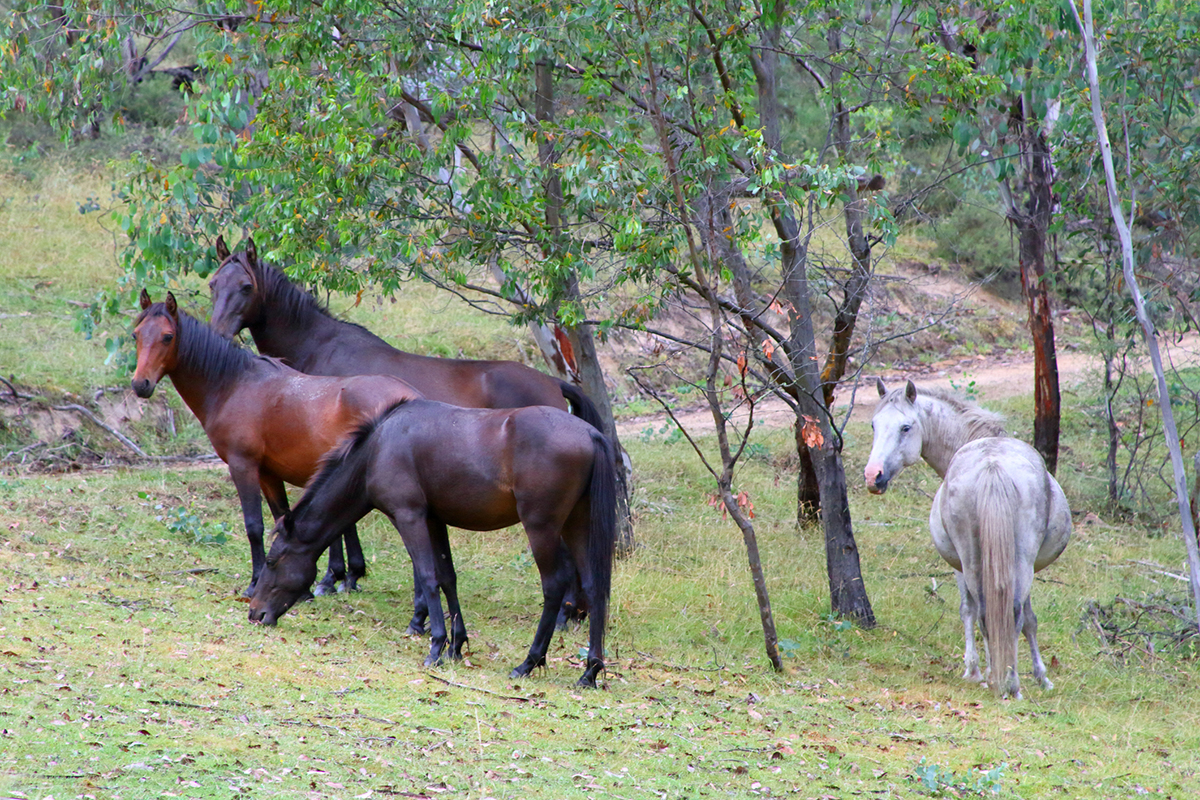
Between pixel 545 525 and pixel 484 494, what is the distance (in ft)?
1.56

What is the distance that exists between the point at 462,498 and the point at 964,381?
43.9 ft

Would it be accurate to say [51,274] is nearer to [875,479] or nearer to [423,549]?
[423,549]

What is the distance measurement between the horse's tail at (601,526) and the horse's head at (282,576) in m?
2.01

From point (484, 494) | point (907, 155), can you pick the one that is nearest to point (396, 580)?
point (484, 494)

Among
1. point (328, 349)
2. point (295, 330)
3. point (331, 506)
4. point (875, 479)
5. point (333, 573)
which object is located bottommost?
point (333, 573)

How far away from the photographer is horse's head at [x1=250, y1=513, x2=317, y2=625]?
7051mm

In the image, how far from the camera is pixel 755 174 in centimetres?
767

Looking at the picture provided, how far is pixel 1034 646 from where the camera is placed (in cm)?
743

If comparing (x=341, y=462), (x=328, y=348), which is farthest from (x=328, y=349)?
(x=341, y=462)

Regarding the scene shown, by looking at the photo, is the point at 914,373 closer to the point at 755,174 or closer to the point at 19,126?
the point at 755,174

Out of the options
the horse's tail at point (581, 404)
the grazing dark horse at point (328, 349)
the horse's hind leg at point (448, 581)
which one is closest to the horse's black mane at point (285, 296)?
the grazing dark horse at point (328, 349)

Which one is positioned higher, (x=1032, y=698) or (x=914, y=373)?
(x=914, y=373)

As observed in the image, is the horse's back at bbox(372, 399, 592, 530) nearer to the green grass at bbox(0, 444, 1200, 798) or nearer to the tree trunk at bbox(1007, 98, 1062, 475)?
the green grass at bbox(0, 444, 1200, 798)

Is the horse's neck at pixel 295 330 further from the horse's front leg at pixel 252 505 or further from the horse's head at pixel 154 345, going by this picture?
the horse's front leg at pixel 252 505
